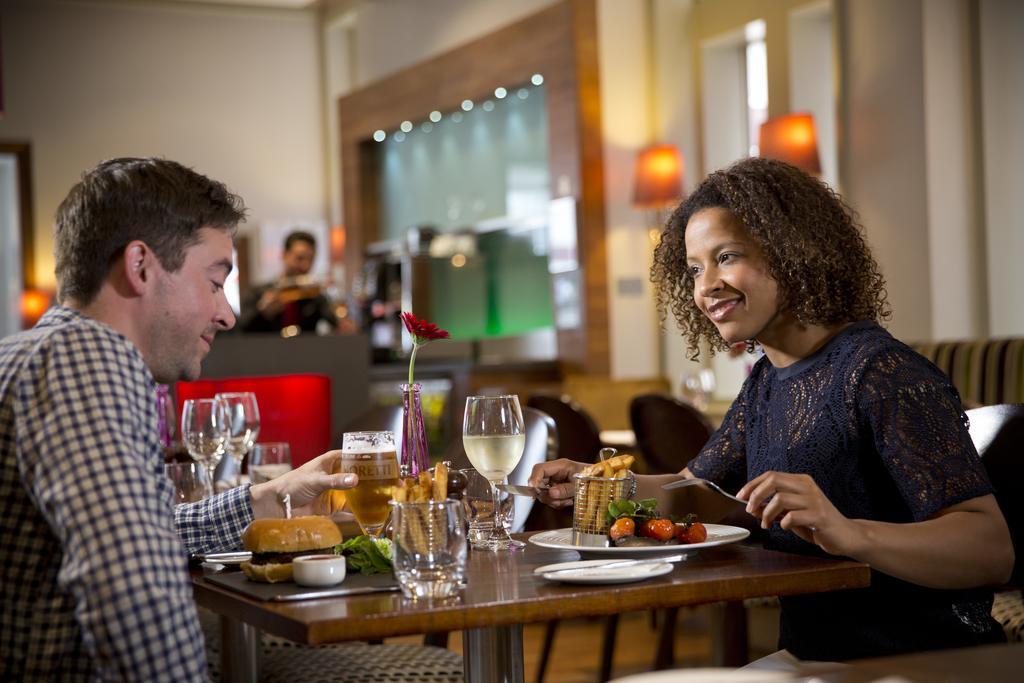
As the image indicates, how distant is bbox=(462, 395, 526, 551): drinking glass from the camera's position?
6.04ft

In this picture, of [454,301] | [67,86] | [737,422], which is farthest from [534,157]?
[737,422]

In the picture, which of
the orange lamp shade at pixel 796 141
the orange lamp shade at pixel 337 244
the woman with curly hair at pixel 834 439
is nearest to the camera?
the woman with curly hair at pixel 834 439

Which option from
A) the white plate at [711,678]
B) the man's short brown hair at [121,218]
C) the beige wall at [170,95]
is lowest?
the white plate at [711,678]

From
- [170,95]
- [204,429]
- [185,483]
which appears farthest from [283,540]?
[170,95]

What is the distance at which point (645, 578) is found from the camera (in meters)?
1.42

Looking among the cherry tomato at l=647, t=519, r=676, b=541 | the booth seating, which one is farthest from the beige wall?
the cherry tomato at l=647, t=519, r=676, b=541

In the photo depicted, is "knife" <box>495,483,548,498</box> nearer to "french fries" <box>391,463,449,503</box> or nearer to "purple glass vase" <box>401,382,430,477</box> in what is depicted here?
"purple glass vase" <box>401,382,430,477</box>

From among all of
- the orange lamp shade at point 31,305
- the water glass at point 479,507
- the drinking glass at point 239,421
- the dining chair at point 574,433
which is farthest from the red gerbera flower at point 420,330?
the orange lamp shade at point 31,305

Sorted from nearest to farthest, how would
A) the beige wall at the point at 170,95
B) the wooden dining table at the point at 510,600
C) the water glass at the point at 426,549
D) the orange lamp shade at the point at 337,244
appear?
the wooden dining table at the point at 510,600, the water glass at the point at 426,549, the beige wall at the point at 170,95, the orange lamp shade at the point at 337,244

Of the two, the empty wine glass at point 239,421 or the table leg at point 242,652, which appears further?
the empty wine glass at point 239,421

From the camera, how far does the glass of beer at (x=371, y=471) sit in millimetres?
1697

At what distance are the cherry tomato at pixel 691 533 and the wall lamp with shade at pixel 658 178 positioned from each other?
4.99 meters

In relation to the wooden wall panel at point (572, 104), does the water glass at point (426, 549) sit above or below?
below

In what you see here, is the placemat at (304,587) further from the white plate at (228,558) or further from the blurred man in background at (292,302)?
the blurred man in background at (292,302)
